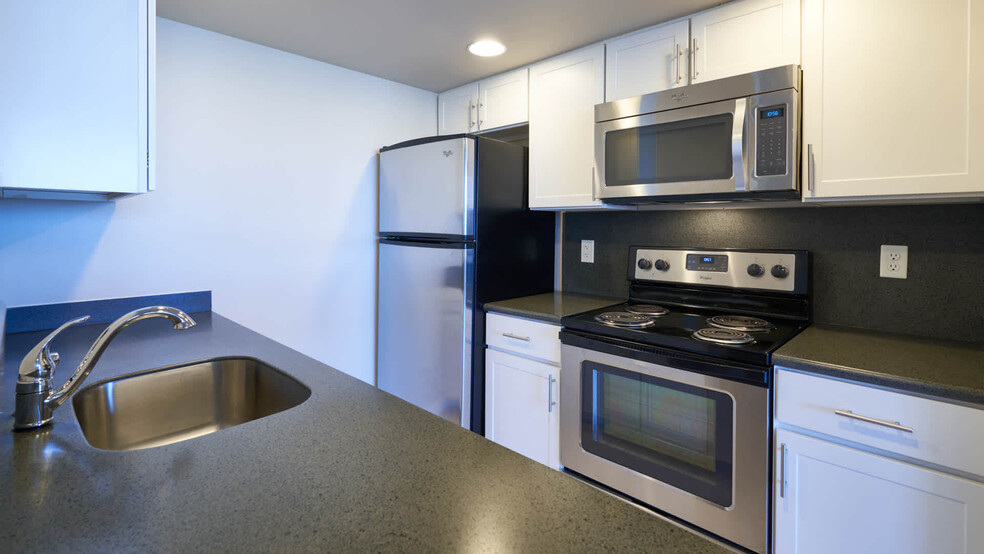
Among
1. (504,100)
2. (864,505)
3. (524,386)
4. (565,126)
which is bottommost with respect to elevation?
(864,505)

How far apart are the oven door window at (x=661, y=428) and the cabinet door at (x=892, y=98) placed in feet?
2.74

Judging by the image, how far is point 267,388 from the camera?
1.32 m

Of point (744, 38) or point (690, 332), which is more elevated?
point (744, 38)

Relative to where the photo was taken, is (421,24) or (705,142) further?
(421,24)

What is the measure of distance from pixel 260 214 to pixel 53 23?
119 centimetres

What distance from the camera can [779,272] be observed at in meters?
1.97

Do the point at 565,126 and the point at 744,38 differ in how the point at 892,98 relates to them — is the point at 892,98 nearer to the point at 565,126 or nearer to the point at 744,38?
the point at 744,38

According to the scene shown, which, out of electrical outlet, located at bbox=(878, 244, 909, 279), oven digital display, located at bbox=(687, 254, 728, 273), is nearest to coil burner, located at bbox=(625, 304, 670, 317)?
oven digital display, located at bbox=(687, 254, 728, 273)

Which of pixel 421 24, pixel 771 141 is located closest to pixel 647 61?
pixel 771 141

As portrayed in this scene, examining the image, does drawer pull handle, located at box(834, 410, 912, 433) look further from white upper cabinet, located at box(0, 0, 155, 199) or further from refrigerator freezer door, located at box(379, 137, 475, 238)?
white upper cabinet, located at box(0, 0, 155, 199)

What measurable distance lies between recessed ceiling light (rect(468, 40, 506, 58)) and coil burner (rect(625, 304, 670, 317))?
54.8 inches

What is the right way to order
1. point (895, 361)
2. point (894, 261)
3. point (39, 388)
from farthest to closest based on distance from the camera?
point (894, 261)
point (895, 361)
point (39, 388)

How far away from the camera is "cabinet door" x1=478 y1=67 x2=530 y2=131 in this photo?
2.54m

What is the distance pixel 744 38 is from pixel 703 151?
42 centimetres
